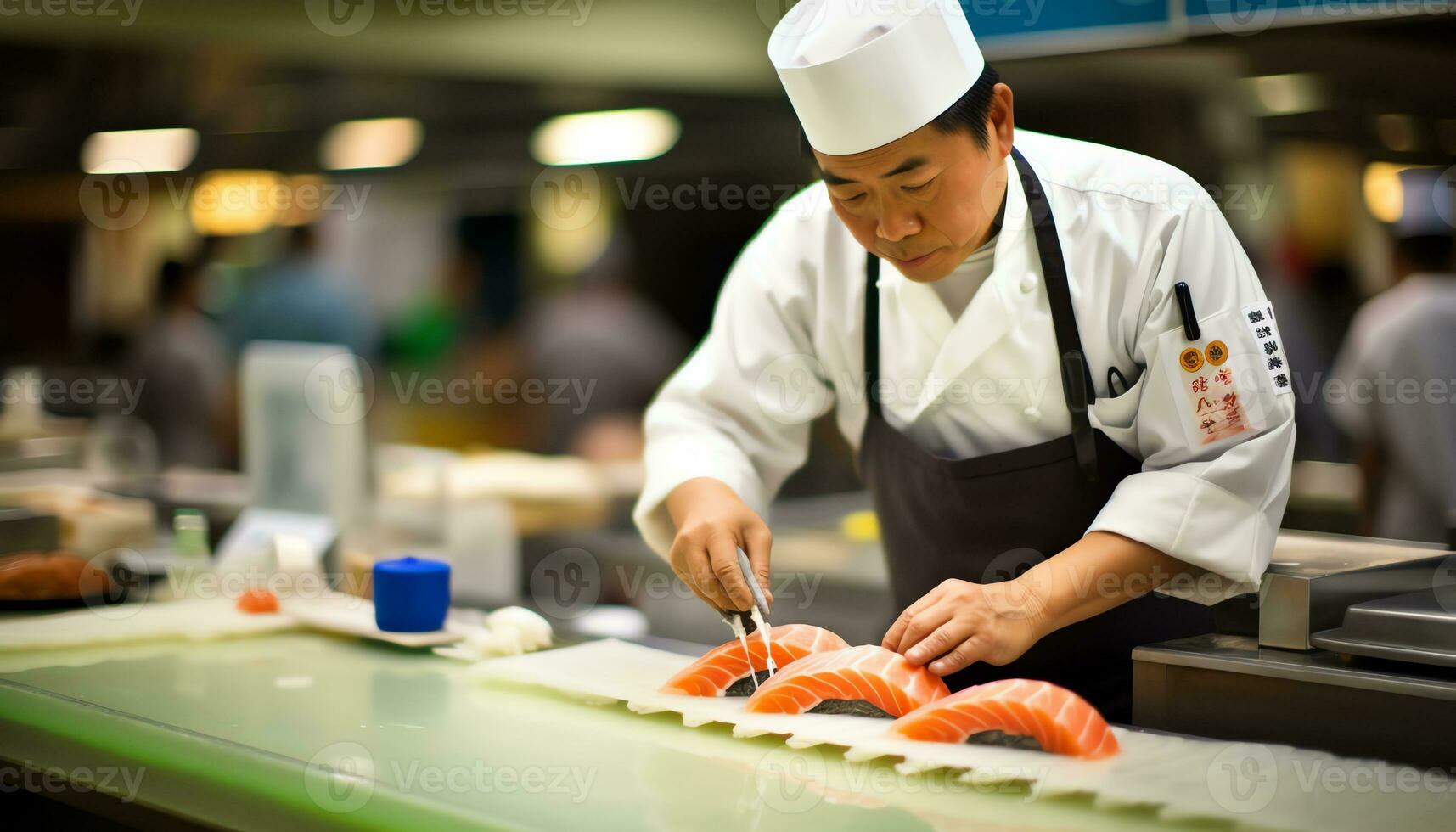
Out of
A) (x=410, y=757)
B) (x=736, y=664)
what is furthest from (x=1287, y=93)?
(x=410, y=757)

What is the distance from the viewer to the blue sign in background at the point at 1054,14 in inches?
89.4

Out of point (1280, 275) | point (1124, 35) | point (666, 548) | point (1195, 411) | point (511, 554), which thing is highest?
point (1124, 35)

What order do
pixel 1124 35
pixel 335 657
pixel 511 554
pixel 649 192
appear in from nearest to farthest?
pixel 335 657, pixel 1124 35, pixel 511 554, pixel 649 192

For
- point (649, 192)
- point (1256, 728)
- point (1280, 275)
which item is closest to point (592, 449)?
point (649, 192)

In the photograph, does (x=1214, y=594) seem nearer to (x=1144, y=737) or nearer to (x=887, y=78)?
(x=1144, y=737)

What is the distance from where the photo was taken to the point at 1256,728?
4.66ft

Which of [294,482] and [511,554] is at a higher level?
[294,482]

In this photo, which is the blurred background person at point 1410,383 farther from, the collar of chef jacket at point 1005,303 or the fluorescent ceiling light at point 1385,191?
the collar of chef jacket at point 1005,303

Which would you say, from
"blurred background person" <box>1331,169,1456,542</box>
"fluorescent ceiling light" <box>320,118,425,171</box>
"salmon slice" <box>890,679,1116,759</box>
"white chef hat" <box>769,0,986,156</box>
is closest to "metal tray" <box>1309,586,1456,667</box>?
"salmon slice" <box>890,679,1116,759</box>

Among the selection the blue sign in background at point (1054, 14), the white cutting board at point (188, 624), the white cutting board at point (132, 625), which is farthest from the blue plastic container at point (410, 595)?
the blue sign in background at point (1054, 14)

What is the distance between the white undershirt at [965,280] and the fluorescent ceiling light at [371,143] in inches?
188

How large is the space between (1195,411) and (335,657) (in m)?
1.28

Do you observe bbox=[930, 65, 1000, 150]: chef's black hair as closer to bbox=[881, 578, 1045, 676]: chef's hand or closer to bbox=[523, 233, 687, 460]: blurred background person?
bbox=[881, 578, 1045, 676]: chef's hand

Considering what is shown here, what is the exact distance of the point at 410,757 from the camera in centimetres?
135
